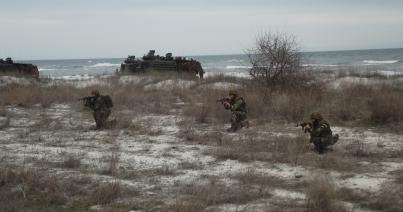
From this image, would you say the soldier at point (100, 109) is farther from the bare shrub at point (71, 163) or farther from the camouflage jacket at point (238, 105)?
the bare shrub at point (71, 163)

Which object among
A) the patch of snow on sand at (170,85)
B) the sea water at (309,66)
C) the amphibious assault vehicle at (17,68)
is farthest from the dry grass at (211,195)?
the amphibious assault vehicle at (17,68)

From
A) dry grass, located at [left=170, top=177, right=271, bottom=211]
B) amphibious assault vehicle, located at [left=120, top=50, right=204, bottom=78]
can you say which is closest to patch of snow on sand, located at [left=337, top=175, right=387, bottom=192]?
dry grass, located at [left=170, top=177, right=271, bottom=211]

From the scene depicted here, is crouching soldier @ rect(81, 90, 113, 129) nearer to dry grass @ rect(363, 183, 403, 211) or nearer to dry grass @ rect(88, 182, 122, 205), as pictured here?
dry grass @ rect(88, 182, 122, 205)

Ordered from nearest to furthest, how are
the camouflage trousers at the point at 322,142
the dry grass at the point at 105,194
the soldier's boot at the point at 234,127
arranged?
the dry grass at the point at 105,194, the camouflage trousers at the point at 322,142, the soldier's boot at the point at 234,127

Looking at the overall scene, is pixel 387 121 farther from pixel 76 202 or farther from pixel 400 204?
pixel 76 202

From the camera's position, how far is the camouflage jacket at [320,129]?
30.0ft

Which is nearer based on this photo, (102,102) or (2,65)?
(102,102)

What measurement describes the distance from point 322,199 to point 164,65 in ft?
70.7

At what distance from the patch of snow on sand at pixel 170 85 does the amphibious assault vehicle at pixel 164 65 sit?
412 centimetres

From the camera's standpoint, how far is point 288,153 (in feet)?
29.6

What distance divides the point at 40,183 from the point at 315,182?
A: 3484 mm

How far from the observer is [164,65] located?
27.2 m

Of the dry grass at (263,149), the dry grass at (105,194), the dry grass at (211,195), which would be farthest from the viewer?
the dry grass at (263,149)

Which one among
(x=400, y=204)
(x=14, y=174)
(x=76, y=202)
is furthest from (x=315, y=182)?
(x=14, y=174)
